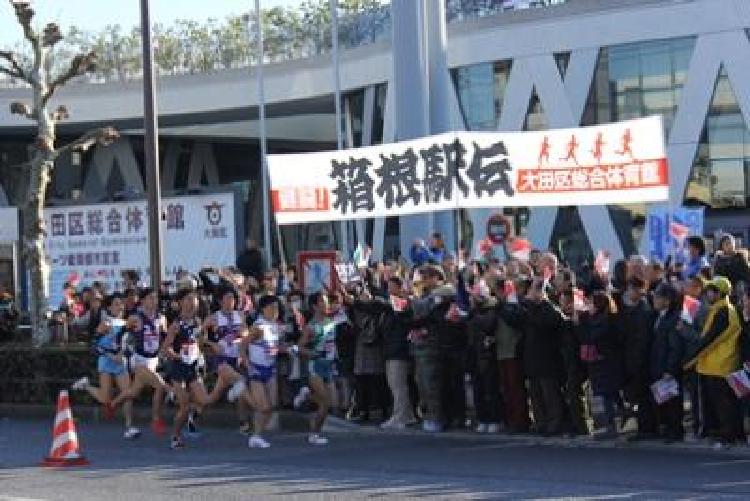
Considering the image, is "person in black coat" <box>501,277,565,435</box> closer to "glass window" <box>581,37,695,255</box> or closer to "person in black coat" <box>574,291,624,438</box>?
"person in black coat" <box>574,291,624,438</box>

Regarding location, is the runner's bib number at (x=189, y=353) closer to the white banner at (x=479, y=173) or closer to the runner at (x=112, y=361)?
the runner at (x=112, y=361)

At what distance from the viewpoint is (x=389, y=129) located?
4741 cm

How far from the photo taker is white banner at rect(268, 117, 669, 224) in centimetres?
1645

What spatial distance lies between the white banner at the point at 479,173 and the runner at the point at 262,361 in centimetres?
355

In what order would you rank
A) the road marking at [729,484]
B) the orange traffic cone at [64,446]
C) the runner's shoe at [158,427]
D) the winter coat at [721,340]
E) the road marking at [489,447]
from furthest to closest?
the runner's shoe at [158,427], the road marking at [489,447], the orange traffic cone at [64,446], the winter coat at [721,340], the road marking at [729,484]

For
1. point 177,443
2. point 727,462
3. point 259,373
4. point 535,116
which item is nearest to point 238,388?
point 259,373

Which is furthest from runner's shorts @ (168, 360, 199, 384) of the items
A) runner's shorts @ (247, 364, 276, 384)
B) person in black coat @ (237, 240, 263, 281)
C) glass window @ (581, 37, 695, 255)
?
glass window @ (581, 37, 695, 255)

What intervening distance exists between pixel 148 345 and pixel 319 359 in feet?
7.65

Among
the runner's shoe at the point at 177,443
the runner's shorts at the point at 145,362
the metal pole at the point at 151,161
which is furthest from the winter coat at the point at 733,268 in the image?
the metal pole at the point at 151,161

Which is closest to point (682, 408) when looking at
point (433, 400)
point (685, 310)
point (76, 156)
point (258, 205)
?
point (685, 310)

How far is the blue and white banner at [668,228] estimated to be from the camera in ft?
65.9

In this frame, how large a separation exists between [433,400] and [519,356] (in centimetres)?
133

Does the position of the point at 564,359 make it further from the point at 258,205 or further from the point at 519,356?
the point at 258,205

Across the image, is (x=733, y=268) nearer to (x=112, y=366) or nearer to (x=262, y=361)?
(x=262, y=361)
